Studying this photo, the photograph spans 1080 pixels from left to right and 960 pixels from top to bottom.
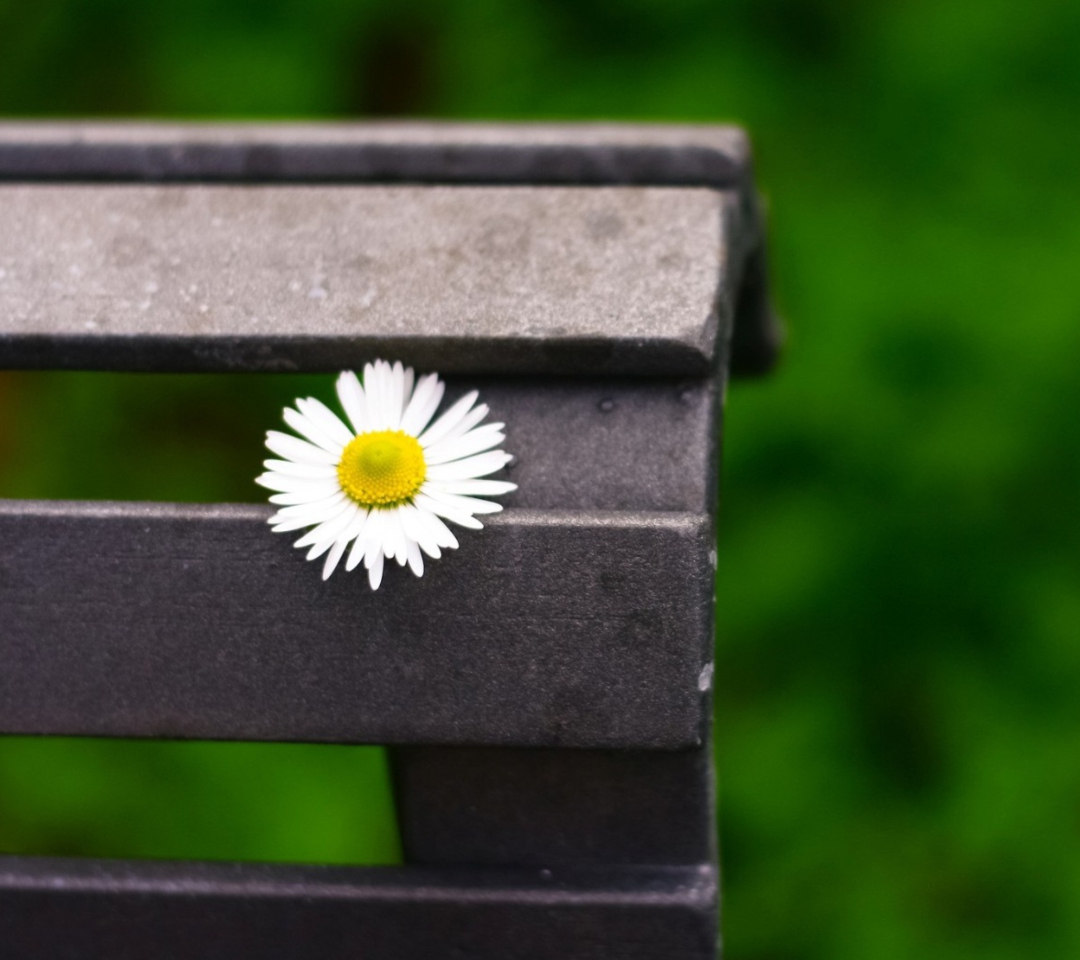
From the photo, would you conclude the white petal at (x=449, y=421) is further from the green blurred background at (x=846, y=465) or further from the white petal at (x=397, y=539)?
the green blurred background at (x=846, y=465)

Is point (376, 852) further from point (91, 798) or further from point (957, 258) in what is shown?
point (957, 258)

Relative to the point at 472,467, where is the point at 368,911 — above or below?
below

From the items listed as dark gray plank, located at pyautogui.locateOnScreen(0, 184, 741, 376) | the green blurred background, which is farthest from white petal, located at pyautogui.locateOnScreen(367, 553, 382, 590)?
the green blurred background

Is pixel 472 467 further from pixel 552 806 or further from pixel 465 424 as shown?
pixel 552 806

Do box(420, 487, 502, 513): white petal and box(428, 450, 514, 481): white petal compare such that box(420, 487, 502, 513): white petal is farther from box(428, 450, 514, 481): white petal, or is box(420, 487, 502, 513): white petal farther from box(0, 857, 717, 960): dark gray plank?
box(0, 857, 717, 960): dark gray plank

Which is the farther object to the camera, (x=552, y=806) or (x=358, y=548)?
(x=552, y=806)

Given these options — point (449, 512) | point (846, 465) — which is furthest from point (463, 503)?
point (846, 465)

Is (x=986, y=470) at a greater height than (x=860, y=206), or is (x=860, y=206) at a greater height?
(x=860, y=206)

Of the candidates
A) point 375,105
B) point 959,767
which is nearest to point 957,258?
point 959,767
